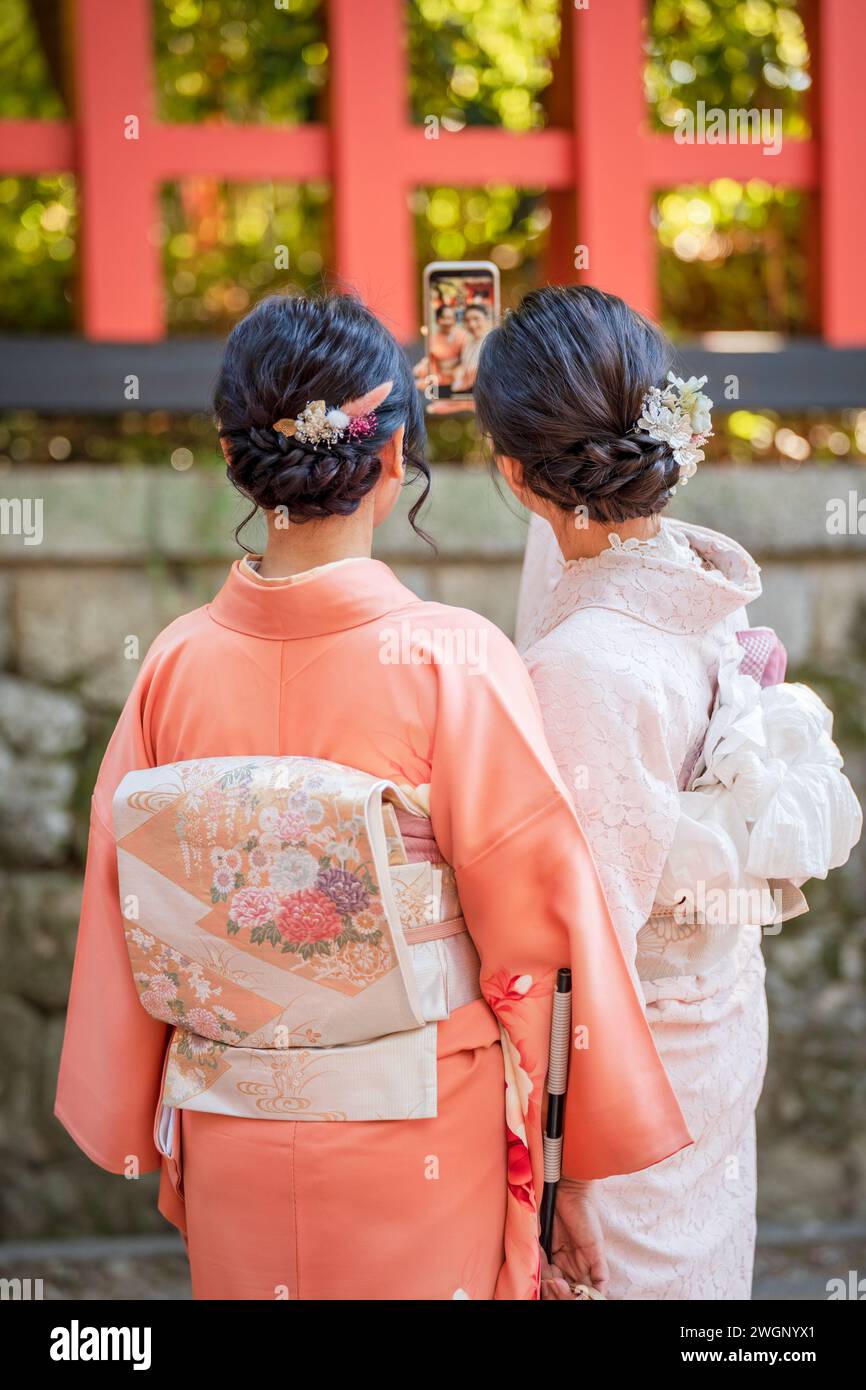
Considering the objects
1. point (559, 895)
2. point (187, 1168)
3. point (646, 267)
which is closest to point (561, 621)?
point (559, 895)

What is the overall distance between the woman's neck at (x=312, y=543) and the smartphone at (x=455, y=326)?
66 cm

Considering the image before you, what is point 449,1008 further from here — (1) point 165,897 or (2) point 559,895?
(1) point 165,897

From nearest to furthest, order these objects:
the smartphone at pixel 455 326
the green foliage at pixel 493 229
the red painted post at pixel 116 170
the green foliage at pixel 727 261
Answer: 1. the smartphone at pixel 455 326
2. the red painted post at pixel 116 170
3. the green foliage at pixel 727 261
4. the green foliage at pixel 493 229

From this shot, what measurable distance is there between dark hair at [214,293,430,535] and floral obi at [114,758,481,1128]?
0.40 m

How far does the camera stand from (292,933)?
185 centimetres

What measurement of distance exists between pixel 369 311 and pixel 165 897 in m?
0.91

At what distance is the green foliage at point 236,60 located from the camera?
498 centimetres

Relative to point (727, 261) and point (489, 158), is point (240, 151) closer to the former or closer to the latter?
point (489, 158)

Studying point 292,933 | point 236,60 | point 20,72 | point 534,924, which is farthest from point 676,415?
point 20,72

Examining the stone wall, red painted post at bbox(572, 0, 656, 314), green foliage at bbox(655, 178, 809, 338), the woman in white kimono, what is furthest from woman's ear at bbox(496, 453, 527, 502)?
green foliage at bbox(655, 178, 809, 338)

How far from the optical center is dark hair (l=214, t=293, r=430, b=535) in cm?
190

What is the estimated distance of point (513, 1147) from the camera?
2.02 m

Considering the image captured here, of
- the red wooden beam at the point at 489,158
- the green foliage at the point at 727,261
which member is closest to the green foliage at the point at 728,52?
the green foliage at the point at 727,261

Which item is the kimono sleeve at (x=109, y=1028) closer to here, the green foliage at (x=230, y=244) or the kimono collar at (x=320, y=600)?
the kimono collar at (x=320, y=600)
